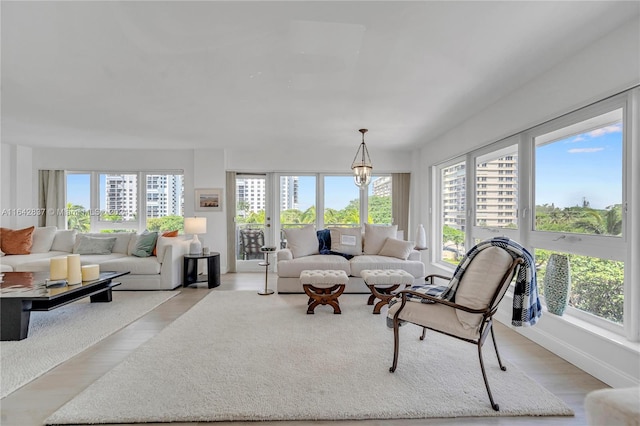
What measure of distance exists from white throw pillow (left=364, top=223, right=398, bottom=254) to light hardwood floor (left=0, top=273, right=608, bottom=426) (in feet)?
7.06

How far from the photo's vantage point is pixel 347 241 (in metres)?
4.84

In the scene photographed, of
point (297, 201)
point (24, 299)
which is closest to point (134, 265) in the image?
point (24, 299)

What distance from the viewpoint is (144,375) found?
6.72ft

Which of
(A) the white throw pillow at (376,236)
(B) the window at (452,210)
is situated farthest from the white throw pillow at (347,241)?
(B) the window at (452,210)

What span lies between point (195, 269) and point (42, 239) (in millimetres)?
2657

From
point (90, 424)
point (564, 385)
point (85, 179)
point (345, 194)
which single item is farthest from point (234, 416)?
point (85, 179)

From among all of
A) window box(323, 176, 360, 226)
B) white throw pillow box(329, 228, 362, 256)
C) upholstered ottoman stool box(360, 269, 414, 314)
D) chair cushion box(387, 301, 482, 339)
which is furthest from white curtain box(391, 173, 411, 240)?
chair cushion box(387, 301, 482, 339)

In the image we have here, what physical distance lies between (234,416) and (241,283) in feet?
11.4

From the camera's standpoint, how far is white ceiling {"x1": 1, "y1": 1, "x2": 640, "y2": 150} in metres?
1.82

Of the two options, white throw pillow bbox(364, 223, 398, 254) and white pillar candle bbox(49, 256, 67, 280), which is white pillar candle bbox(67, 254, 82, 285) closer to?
white pillar candle bbox(49, 256, 67, 280)

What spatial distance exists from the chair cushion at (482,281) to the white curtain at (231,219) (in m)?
4.80

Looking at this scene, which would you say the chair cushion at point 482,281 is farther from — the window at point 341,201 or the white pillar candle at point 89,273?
the window at point 341,201

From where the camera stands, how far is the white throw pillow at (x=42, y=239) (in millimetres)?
4867

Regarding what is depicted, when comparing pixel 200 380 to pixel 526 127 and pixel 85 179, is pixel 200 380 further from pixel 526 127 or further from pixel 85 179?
pixel 85 179
